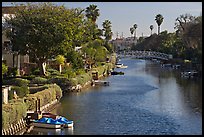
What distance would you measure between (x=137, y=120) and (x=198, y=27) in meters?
42.9

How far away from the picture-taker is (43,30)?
151 feet

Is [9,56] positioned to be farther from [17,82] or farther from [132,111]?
[132,111]

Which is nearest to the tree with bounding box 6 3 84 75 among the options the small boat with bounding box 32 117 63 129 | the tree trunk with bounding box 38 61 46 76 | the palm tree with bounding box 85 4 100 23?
the tree trunk with bounding box 38 61 46 76

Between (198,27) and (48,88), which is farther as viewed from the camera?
(198,27)

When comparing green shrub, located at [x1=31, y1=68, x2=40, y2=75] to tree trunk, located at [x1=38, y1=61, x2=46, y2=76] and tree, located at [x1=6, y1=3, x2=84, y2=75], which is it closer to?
tree trunk, located at [x1=38, y1=61, x2=46, y2=76]

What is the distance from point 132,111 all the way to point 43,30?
15786 mm

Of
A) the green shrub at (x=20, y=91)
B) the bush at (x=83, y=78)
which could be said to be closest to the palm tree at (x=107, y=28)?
the bush at (x=83, y=78)

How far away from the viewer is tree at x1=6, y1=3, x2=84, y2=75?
45.9 metres

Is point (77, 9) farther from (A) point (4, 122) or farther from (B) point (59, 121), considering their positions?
(A) point (4, 122)

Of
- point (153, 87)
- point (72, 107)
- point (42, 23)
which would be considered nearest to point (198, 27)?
point (153, 87)

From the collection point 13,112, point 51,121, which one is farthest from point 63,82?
point 13,112

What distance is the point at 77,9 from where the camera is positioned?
54906mm

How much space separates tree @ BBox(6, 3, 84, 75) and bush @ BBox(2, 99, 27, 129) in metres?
19.0

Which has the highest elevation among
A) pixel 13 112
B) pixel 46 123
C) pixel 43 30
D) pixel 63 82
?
pixel 43 30
